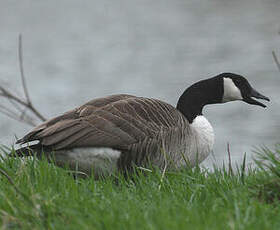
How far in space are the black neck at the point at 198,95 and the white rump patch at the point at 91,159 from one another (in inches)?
55.4

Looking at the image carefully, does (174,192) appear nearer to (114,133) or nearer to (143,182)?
(143,182)

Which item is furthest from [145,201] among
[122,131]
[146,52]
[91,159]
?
[146,52]

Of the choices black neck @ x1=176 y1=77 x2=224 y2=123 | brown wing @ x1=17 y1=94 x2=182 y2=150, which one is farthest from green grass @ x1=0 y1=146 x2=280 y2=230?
black neck @ x1=176 y1=77 x2=224 y2=123

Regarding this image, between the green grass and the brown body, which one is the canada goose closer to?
the brown body

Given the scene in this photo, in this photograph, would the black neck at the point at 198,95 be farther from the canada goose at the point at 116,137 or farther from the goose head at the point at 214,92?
the canada goose at the point at 116,137

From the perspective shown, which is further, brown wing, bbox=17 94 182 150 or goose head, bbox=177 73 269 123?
goose head, bbox=177 73 269 123

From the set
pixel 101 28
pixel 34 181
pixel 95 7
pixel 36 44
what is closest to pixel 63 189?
pixel 34 181

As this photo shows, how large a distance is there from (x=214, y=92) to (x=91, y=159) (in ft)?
6.08

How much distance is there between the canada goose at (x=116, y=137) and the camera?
187 inches

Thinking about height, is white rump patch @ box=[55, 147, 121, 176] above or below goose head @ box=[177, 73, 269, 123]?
below

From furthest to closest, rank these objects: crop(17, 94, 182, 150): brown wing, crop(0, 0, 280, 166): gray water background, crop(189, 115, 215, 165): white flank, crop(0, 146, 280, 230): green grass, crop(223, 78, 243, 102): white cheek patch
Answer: crop(0, 0, 280, 166): gray water background → crop(223, 78, 243, 102): white cheek patch → crop(189, 115, 215, 165): white flank → crop(17, 94, 182, 150): brown wing → crop(0, 146, 280, 230): green grass

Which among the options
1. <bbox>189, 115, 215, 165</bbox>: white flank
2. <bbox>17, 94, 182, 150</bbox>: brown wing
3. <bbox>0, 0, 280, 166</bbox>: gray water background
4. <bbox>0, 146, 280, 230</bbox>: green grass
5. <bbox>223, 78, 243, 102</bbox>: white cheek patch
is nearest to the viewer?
<bbox>0, 146, 280, 230</bbox>: green grass

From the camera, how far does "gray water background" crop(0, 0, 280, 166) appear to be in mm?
11124

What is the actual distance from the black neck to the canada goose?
1.30 feet
